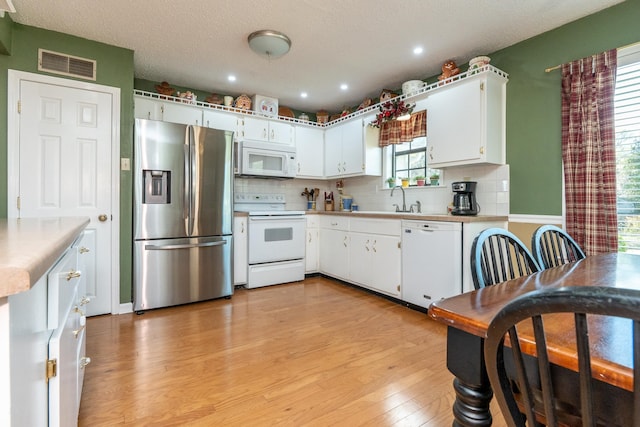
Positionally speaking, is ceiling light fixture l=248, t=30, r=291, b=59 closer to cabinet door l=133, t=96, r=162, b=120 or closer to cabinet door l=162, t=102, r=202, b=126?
cabinet door l=162, t=102, r=202, b=126

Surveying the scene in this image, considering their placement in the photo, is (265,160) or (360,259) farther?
(265,160)

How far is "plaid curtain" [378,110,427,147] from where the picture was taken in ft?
11.9

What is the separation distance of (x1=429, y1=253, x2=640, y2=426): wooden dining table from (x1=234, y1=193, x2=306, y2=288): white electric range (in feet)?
10.0

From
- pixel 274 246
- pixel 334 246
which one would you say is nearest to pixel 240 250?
pixel 274 246

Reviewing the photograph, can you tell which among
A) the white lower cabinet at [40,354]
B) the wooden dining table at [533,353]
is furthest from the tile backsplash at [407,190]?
the white lower cabinet at [40,354]

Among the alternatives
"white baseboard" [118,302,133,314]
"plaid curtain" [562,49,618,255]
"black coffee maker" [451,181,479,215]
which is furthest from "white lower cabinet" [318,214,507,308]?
"white baseboard" [118,302,133,314]

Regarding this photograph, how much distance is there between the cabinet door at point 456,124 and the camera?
2.86 metres

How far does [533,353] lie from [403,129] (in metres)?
3.47

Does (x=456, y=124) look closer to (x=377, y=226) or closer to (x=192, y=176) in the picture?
(x=377, y=226)

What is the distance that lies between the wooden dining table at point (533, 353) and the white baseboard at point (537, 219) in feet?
5.65

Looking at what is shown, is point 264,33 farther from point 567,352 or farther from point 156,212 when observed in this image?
point 567,352

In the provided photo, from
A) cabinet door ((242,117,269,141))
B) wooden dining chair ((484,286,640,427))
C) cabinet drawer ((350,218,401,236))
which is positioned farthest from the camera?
cabinet door ((242,117,269,141))

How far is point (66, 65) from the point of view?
9.04 feet

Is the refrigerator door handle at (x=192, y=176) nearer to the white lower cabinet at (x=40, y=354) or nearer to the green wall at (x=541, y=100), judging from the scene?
the white lower cabinet at (x=40, y=354)
